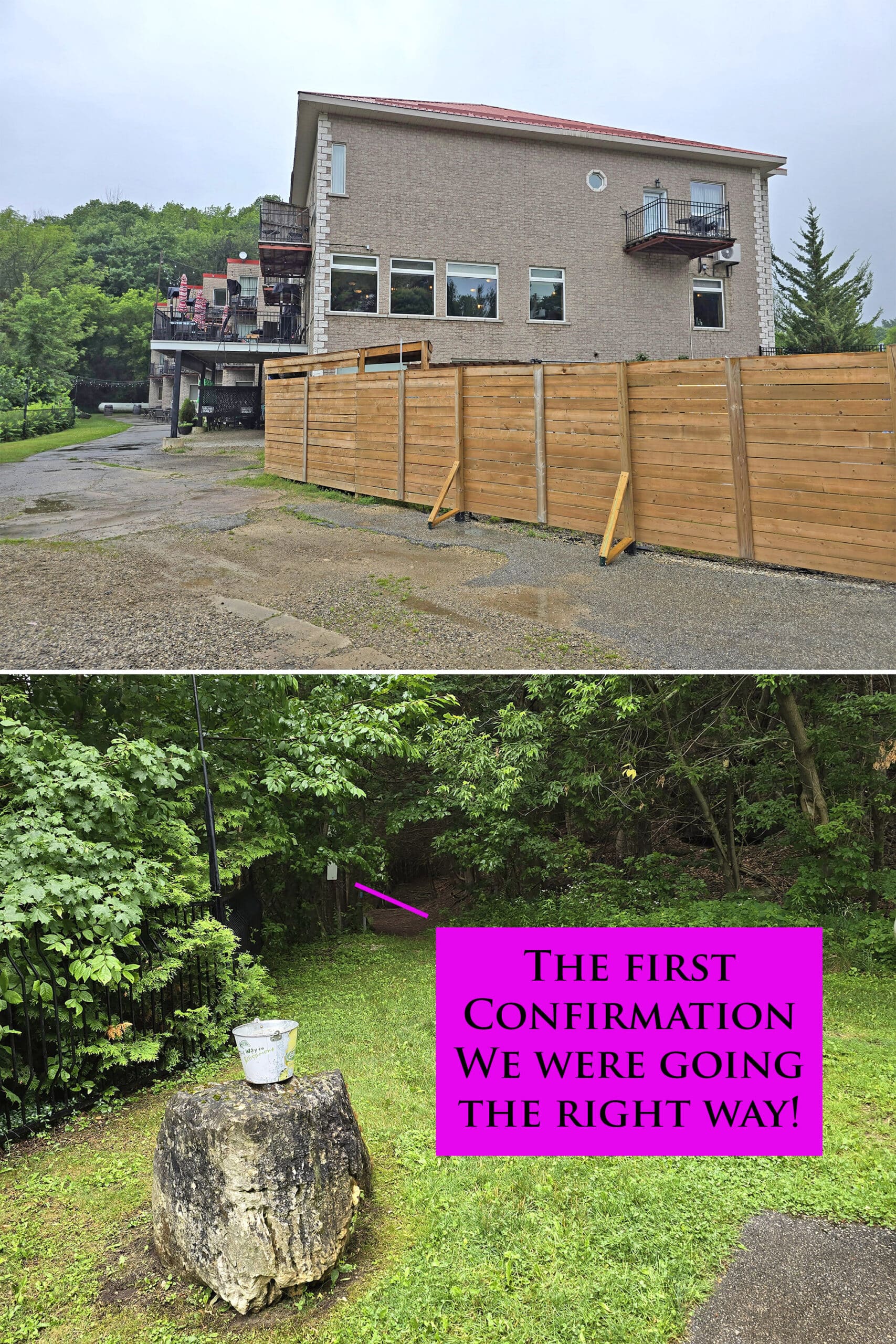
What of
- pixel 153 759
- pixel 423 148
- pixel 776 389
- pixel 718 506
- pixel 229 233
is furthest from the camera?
pixel 229 233

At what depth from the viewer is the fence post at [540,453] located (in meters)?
9.59

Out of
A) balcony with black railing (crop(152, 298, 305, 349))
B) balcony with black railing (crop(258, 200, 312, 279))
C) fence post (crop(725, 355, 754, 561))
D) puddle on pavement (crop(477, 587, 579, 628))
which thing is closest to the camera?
puddle on pavement (crop(477, 587, 579, 628))

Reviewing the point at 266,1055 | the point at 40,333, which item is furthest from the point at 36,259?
the point at 266,1055

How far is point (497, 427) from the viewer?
10.2 metres

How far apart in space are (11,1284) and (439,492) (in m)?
8.57

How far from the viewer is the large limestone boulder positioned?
4180 mm

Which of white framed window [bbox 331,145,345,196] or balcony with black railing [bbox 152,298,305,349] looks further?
balcony with black railing [bbox 152,298,305,349]

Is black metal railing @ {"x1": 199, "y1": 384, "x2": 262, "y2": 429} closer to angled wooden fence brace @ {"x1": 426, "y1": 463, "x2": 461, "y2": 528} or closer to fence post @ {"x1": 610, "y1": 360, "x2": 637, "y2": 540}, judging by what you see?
angled wooden fence brace @ {"x1": 426, "y1": 463, "x2": 461, "y2": 528}

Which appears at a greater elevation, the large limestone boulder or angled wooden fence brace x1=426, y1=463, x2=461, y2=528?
angled wooden fence brace x1=426, y1=463, x2=461, y2=528

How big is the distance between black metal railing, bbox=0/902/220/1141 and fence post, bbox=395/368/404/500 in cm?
652

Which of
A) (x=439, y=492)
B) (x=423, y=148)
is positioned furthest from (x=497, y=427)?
(x=423, y=148)

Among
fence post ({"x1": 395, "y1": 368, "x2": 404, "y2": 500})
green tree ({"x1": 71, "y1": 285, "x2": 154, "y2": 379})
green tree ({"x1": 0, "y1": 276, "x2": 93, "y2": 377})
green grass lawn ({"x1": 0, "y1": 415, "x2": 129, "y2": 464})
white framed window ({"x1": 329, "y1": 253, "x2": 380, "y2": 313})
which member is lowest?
fence post ({"x1": 395, "y1": 368, "x2": 404, "y2": 500})

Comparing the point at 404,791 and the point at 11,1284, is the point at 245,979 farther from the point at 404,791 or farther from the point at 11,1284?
the point at 404,791

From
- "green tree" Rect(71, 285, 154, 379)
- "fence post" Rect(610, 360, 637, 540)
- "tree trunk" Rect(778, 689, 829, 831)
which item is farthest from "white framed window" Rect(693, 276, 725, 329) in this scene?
"green tree" Rect(71, 285, 154, 379)
